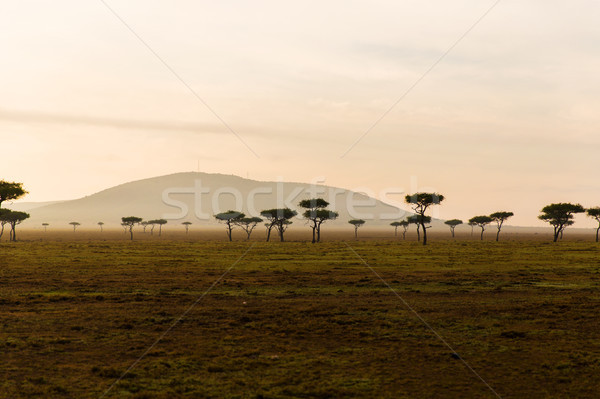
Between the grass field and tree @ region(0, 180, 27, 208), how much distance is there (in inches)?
2022

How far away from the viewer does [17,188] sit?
78438 mm

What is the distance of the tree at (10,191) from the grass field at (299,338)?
5135 centimetres

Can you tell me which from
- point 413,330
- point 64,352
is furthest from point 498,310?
point 64,352

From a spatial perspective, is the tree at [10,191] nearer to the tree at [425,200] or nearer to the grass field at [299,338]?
the grass field at [299,338]

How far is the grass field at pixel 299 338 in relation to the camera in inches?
477

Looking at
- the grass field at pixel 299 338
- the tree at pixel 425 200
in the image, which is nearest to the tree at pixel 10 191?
the grass field at pixel 299 338

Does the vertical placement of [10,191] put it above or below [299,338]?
above

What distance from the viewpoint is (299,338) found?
16.9 meters

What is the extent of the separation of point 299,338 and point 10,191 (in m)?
77.1

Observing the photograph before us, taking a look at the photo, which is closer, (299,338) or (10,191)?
(299,338)

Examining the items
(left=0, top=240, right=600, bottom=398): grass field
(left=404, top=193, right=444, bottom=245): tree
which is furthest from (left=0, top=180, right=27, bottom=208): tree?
(left=404, top=193, right=444, bottom=245): tree

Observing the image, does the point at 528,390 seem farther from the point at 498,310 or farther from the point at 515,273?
the point at 515,273

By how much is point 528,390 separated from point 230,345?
930cm

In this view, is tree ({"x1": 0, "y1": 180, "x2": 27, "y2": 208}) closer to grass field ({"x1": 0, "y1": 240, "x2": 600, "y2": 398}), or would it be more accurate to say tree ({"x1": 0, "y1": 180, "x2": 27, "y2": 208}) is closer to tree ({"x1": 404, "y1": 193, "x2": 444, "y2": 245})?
grass field ({"x1": 0, "y1": 240, "x2": 600, "y2": 398})
